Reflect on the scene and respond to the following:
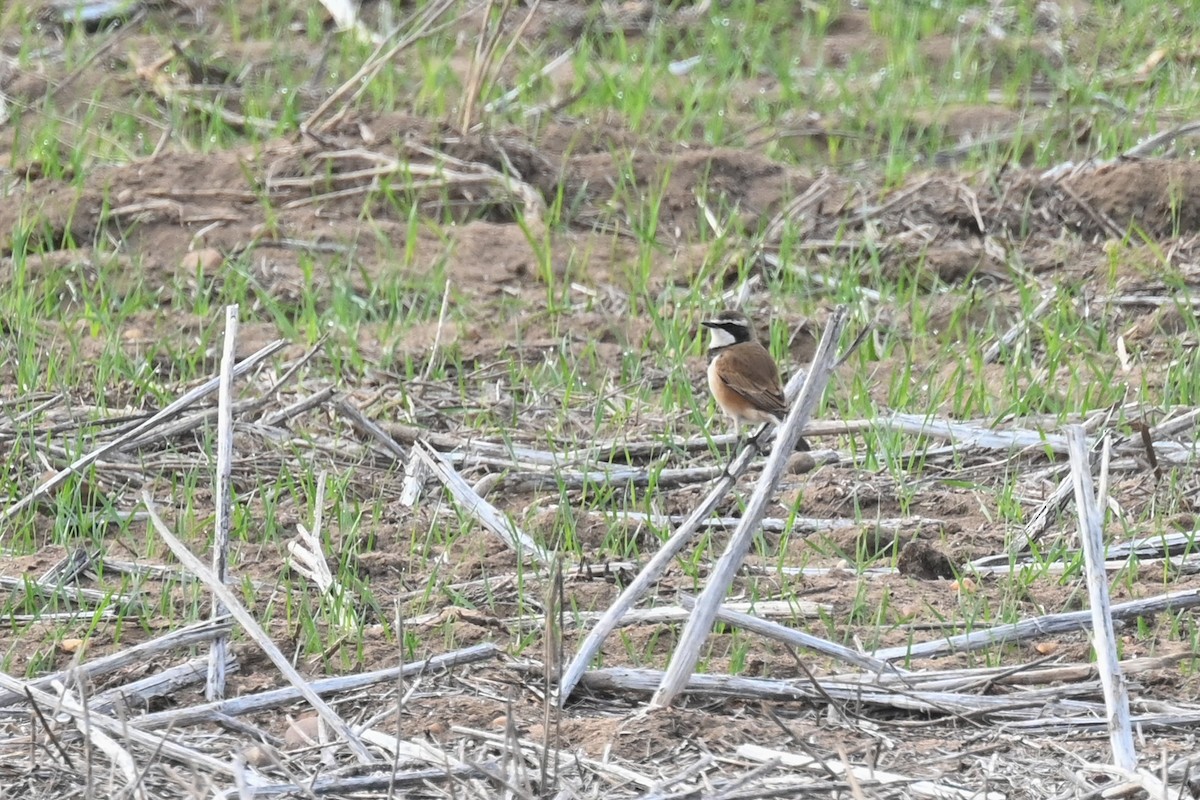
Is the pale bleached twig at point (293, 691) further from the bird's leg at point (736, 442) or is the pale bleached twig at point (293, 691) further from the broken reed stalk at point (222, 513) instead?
the bird's leg at point (736, 442)

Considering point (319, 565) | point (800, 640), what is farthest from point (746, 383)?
point (800, 640)

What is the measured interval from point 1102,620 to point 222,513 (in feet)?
6.86

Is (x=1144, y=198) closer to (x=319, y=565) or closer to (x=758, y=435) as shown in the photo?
(x=758, y=435)

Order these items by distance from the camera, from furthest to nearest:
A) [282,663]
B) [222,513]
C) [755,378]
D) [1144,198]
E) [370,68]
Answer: [370,68] → [1144,198] → [755,378] → [222,513] → [282,663]

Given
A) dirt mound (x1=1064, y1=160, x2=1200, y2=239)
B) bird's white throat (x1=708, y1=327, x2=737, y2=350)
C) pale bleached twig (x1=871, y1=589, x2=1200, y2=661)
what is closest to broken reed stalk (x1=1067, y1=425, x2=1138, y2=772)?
pale bleached twig (x1=871, y1=589, x2=1200, y2=661)

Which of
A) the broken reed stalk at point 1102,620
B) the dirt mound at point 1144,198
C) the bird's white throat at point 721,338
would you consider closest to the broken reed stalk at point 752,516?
the broken reed stalk at point 1102,620

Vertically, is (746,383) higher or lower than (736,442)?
higher

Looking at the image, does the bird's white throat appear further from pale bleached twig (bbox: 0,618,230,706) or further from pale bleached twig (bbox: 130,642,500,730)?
pale bleached twig (bbox: 0,618,230,706)

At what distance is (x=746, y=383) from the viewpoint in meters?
6.52

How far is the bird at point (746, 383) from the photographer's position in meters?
6.44

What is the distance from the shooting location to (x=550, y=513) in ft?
18.8

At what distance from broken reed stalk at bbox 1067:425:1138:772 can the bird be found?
2.44m

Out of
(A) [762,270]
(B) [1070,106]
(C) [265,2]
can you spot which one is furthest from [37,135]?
(B) [1070,106]

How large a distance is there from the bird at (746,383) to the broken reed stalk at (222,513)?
215 cm
